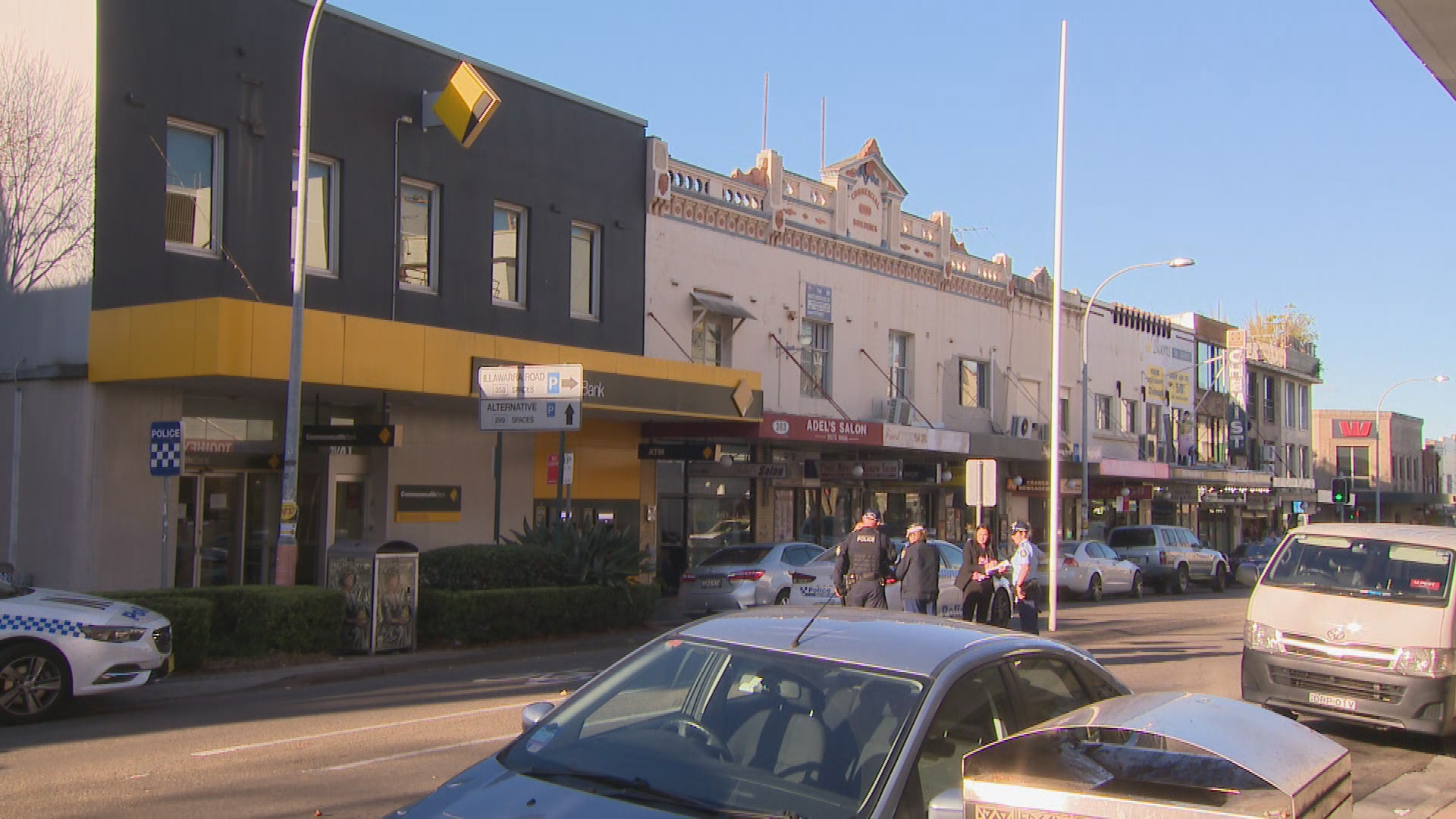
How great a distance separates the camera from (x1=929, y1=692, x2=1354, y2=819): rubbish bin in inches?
152

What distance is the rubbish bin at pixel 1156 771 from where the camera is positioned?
3.85 meters

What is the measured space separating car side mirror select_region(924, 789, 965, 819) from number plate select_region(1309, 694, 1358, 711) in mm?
7884

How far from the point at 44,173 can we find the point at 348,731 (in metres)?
11.4

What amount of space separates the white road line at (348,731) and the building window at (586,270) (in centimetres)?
1337

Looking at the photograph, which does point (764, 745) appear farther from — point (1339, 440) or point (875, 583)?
point (1339, 440)

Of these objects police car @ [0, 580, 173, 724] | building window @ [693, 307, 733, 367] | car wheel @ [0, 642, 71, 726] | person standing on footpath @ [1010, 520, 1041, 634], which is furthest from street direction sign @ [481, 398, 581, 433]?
building window @ [693, 307, 733, 367]

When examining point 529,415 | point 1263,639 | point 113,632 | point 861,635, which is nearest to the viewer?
point 861,635

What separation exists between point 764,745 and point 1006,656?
3.62ft

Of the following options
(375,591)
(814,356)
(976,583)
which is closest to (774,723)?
(976,583)

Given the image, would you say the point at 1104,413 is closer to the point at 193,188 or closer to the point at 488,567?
the point at 488,567

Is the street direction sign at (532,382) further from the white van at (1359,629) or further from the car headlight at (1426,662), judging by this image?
the car headlight at (1426,662)

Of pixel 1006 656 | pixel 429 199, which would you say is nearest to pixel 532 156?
pixel 429 199

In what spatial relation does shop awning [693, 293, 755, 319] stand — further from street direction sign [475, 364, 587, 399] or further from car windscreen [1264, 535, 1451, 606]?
car windscreen [1264, 535, 1451, 606]

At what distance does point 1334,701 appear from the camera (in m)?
10.7
